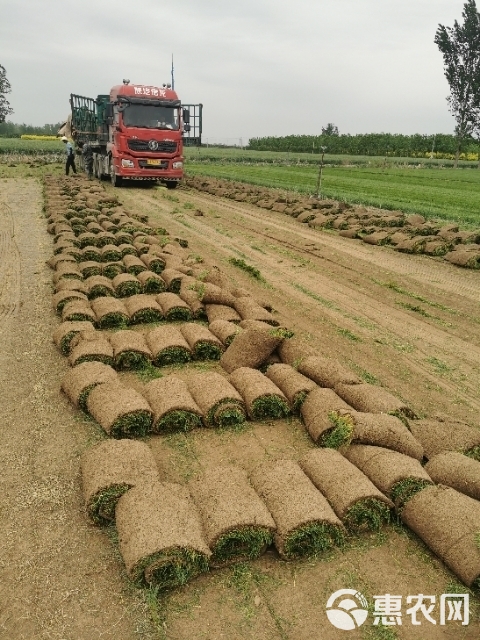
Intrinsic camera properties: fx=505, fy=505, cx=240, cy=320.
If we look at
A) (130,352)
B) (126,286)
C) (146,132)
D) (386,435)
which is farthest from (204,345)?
(146,132)

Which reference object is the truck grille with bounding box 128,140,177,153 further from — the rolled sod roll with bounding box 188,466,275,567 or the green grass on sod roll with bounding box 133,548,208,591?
the green grass on sod roll with bounding box 133,548,208,591

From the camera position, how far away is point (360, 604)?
11.1 ft

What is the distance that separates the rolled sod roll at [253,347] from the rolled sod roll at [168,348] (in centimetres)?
67

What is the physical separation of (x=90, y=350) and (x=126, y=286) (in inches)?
113

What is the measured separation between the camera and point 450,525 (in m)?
3.72

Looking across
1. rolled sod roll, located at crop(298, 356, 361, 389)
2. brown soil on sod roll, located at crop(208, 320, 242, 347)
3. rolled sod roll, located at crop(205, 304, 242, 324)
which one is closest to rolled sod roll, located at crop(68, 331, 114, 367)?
brown soil on sod roll, located at crop(208, 320, 242, 347)

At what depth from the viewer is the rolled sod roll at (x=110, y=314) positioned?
7.51 metres

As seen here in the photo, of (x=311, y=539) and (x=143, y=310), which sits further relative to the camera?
(x=143, y=310)

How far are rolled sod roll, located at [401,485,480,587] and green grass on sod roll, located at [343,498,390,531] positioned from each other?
7.5 inches

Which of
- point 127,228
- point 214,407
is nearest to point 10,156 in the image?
point 127,228

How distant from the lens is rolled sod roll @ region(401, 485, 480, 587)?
353cm

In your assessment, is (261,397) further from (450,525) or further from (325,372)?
(450,525)

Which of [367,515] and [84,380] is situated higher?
[84,380]

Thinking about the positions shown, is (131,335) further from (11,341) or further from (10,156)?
(10,156)
